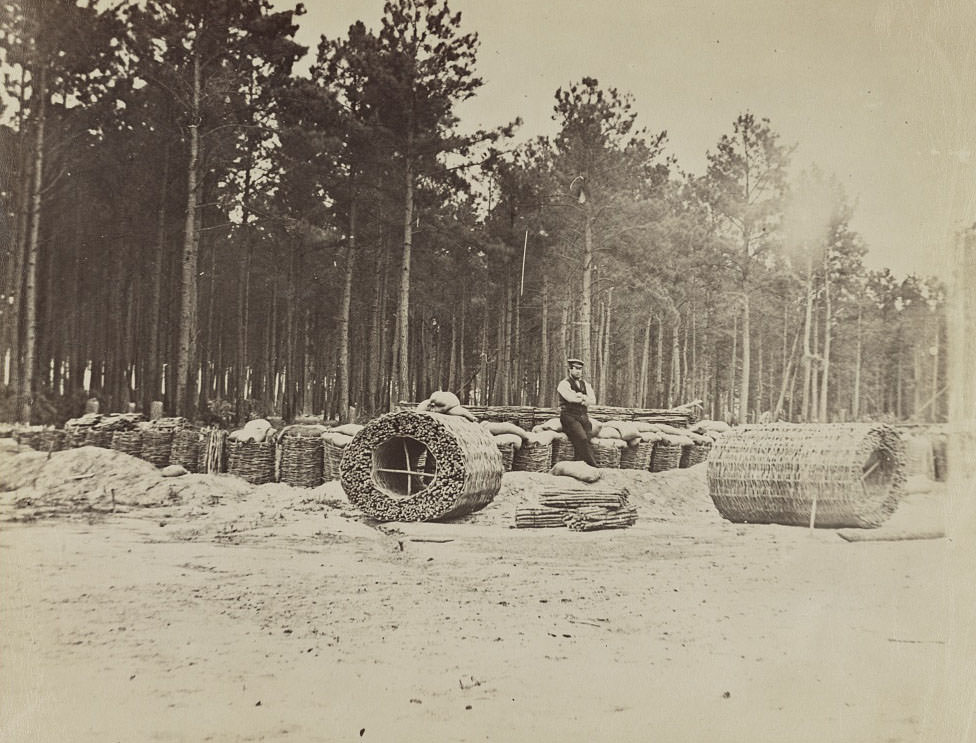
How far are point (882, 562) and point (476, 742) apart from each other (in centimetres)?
199

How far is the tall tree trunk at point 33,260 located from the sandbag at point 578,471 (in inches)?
140

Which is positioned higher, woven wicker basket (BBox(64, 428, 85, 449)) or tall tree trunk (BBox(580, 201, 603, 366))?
tall tree trunk (BBox(580, 201, 603, 366))

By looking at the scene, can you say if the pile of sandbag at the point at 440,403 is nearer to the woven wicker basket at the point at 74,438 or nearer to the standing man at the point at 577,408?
the standing man at the point at 577,408

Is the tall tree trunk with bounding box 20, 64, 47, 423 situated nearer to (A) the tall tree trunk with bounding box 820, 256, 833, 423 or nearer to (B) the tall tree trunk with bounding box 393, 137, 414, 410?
(B) the tall tree trunk with bounding box 393, 137, 414, 410

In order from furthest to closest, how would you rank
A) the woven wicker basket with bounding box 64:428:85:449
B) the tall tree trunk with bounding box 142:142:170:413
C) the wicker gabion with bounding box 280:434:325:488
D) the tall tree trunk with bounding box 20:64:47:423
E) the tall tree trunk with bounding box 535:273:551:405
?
the wicker gabion with bounding box 280:434:325:488
the tall tree trunk with bounding box 535:273:551:405
the tall tree trunk with bounding box 142:142:170:413
the woven wicker basket with bounding box 64:428:85:449
the tall tree trunk with bounding box 20:64:47:423

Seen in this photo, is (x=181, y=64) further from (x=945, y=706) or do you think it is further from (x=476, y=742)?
(x=945, y=706)

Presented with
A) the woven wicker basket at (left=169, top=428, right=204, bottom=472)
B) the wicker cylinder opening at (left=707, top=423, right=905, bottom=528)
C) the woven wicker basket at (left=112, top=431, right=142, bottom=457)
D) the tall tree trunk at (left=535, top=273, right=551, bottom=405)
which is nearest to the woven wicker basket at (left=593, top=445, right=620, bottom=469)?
the tall tree trunk at (left=535, top=273, right=551, bottom=405)

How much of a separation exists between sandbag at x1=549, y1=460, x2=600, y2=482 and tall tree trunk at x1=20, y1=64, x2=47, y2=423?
11.6 ft

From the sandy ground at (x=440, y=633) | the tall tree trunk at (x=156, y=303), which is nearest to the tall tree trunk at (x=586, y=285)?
the sandy ground at (x=440, y=633)

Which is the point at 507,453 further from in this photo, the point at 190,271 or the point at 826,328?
the point at 826,328

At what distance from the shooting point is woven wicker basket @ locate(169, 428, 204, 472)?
412 cm

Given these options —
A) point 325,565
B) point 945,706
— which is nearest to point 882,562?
point 945,706

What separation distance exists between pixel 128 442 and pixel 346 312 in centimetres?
146

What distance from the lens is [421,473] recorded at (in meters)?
4.82
